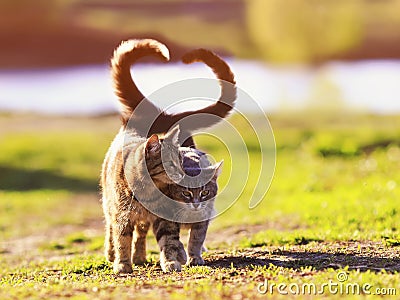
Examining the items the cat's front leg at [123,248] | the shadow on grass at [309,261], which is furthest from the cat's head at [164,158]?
the shadow on grass at [309,261]

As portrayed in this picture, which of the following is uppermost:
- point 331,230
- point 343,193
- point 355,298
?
point 343,193

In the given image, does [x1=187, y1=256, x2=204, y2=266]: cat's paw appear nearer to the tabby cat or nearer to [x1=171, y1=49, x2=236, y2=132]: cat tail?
the tabby cat

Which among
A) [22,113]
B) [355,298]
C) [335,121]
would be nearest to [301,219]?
[355,298]

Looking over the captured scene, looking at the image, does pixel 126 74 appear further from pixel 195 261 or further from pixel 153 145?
pixel 195 261

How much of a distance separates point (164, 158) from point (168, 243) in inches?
42.6

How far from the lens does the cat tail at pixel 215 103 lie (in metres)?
8.42

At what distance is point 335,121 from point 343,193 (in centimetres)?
1125

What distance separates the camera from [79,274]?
8.45 meters

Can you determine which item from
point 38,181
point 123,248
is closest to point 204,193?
point 123,248

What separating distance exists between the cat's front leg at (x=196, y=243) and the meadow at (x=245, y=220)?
0.53ft

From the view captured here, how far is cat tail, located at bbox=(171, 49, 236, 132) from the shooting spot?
332 inches

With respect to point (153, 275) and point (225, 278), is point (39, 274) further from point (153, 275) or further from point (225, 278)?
point (225, 278)

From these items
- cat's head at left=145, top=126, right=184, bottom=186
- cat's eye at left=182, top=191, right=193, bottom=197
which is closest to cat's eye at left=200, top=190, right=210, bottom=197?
cat's eye at left=182, top=191, right=193, bottom=197

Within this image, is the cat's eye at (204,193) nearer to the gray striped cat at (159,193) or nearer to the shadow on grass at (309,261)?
the gray striped cat at (159,193)
